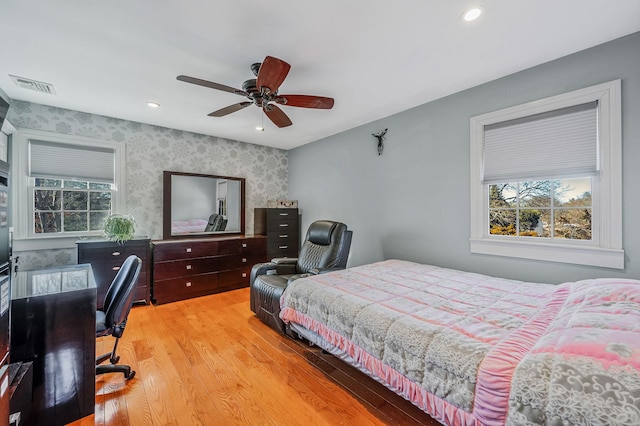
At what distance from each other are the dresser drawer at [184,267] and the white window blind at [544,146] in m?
3.78

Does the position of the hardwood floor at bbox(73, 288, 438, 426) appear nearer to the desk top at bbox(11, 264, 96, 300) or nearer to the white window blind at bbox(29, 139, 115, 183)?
the desk top at bbox(11, 264, 96, 300)

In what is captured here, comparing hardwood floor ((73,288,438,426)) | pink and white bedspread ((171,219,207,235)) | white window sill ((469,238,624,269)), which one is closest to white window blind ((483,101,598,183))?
white window sill ((469,238,624,269))

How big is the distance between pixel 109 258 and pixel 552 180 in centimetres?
491

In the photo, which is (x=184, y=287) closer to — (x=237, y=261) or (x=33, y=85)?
(x=237, y=261)

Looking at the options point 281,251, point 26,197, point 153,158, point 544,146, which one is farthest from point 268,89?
point 26,197

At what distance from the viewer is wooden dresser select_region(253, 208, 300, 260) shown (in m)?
4.65

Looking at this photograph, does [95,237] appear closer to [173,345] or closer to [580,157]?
[173,345]

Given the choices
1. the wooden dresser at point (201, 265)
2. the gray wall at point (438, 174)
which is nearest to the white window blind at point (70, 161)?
the wooden dresser at point (201, 265)

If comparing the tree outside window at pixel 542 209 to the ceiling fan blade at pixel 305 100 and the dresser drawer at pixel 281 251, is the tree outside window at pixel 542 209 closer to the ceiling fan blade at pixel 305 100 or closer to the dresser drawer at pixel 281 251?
the ceiling fan blade at pixel 305 100

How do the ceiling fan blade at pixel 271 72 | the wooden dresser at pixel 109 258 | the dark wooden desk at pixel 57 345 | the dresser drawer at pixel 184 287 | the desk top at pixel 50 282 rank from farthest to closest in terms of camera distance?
1. the dresser drawer at pixel 184 287
2. the wooden dresser at pixel 109 258
3. the ceiling fan blade at pixel 271 72
4. the desk top at pixel 50 282
5. the dark wooden desk at pixel 57 345

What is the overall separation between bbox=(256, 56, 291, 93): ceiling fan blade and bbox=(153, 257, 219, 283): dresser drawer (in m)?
2.81

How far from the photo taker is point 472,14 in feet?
5.58

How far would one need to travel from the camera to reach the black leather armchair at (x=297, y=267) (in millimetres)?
2713

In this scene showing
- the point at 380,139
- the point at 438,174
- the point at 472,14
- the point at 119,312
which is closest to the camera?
the point at 472,14
